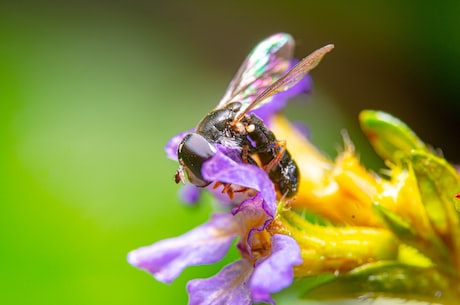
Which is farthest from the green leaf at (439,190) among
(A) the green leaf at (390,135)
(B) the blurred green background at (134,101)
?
(B) the blurred green background at (134,101)

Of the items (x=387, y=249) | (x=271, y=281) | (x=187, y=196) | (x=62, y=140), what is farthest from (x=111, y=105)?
(x=271, y=281)

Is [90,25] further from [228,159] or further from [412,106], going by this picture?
[228,159]

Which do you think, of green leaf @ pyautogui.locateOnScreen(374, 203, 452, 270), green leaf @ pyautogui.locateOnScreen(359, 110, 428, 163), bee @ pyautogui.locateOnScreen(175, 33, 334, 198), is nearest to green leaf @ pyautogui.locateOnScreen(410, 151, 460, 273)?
green leaf @ pyautogui.locateOnScreen(374, 203, 452, 270)

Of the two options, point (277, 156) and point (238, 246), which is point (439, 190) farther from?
point (238, 246)

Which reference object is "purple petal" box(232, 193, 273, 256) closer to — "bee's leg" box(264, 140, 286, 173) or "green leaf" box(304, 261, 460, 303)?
"bee's leg" box(264, 140, 286, 173)

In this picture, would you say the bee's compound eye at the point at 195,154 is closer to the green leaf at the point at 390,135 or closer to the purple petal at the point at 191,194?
the green leaf at the point at 390,135

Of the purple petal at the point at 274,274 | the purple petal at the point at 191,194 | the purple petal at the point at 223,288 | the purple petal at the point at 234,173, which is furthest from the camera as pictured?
the purple petal at the point at 191,194
